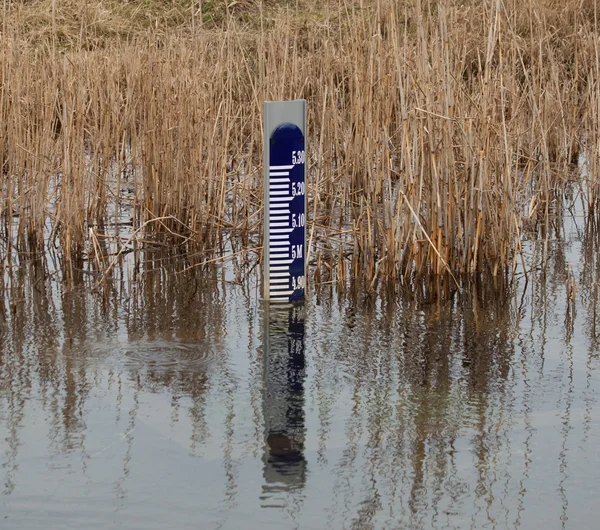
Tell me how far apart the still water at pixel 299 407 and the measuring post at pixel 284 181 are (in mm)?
295

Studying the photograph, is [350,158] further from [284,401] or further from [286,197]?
[284,401]

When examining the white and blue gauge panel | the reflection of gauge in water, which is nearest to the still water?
the reflection of gauge in water

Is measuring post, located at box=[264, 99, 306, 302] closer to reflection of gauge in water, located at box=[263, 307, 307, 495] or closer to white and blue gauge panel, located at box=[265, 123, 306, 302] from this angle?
white and blue gauge panel, located at box=[265, 123, 306, 302]

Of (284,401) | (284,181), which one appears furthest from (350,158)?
(284,401)

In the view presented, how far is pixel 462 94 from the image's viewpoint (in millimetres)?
4586

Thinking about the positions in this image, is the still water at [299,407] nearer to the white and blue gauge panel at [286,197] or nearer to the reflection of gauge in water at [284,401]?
the reflection of gauge in water at [284,401]

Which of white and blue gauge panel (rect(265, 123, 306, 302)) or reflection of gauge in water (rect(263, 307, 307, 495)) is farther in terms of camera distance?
white and blue gauge panel (rect(265, 123, 306, 302))

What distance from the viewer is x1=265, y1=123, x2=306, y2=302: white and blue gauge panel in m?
4.06

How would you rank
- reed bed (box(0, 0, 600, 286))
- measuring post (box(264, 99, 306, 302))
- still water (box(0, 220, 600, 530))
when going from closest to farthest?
still water (box(0, 220, 600, 530)) < measuring post (box(264, 99, 306, 302)) < reed bed (box(0, 0, 600, 286))

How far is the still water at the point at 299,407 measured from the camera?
241cm

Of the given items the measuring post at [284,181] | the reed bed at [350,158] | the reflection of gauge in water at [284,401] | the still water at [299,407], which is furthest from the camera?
the reed bed at [350,158]

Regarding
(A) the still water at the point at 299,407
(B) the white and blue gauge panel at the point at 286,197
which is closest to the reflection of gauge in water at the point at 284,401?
(A) the still water at the point at 299,407

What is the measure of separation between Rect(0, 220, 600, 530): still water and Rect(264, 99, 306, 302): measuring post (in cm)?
29

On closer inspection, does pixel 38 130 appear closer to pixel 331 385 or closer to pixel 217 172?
pixel 217 172
